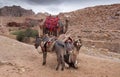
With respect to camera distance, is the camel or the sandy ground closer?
the sandy ground

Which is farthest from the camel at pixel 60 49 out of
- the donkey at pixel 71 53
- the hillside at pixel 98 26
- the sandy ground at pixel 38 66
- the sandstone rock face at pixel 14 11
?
the sandstone rock face at pixel 14 11

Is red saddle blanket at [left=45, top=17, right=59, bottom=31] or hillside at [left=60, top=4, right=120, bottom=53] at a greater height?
red saddle blanket at [left=45, top=17, right=59, bottom=31]

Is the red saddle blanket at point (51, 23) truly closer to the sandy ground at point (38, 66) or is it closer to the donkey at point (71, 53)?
the sandy ground at point (38, 66)

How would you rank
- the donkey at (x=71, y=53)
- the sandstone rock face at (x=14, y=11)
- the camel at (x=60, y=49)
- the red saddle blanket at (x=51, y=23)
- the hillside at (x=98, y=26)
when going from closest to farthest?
1. the camel at (x=60, y=49)
2. the donkey at (x=71, y=53)
3. the red saddle blanket at (x=51, y=23)
4. the hillside at (x=98, y=26)
5. the sandstone rock face at (x=14, y=11)

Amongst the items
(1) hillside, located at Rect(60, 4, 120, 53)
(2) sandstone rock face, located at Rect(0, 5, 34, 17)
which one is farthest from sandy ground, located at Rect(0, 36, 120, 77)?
(2) sandstone rock face, located at Rect(0, 5, 34, 17)

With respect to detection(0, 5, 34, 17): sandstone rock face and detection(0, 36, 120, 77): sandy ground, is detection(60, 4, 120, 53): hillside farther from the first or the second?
detection(0, 5, 34, 17): sandstone rock face

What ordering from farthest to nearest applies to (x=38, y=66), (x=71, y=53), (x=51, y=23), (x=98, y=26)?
(x=98, y=26), (x=51, y=23), (x=71, y=53), (x=38, y=66)

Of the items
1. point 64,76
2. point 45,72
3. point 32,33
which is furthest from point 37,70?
point 32,33

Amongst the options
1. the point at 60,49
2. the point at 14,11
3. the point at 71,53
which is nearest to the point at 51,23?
the point at 71,53

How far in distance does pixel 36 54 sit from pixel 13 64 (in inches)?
70.5

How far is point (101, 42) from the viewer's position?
23484 mm

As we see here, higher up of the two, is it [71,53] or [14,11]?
[71,53]

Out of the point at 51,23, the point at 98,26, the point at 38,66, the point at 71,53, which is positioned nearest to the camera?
the point at 38,66

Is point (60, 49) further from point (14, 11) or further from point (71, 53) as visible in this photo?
point (14, 11)
